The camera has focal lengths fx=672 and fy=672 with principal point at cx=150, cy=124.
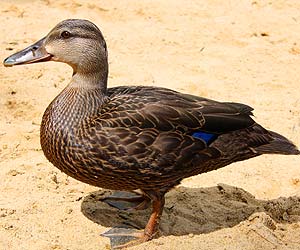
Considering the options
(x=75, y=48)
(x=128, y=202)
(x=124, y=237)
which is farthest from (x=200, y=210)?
(x=75, y=48)

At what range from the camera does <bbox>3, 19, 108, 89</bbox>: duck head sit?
435 centimetres

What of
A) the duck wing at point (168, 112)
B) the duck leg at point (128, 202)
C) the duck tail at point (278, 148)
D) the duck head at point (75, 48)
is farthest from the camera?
the duck leg at point (128, 202)

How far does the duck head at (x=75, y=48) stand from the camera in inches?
171

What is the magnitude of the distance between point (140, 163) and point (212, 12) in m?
4.39

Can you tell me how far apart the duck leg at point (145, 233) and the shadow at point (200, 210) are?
5.5 inches

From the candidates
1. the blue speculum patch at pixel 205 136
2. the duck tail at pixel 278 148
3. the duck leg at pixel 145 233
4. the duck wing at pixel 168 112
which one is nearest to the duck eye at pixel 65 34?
the duck wing at pixel 168 112

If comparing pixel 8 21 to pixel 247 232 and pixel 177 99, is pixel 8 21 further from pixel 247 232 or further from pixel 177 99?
pixel 247 232

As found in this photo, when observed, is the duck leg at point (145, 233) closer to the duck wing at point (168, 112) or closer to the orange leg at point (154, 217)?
the orange leg at point (154, 217)

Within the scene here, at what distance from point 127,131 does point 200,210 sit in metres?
1.03

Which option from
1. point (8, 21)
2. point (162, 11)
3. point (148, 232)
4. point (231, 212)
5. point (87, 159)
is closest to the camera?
point (87, 159)

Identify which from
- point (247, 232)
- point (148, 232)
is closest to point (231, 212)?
point (247, 232)

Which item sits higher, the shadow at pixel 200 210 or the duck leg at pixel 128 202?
the shadow at pixel 200 210

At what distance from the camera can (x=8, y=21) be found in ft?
24.2

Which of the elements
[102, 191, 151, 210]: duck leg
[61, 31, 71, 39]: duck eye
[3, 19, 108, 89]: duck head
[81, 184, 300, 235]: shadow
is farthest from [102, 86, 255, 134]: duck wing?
[102, 191, 151, 210]: duck leg
